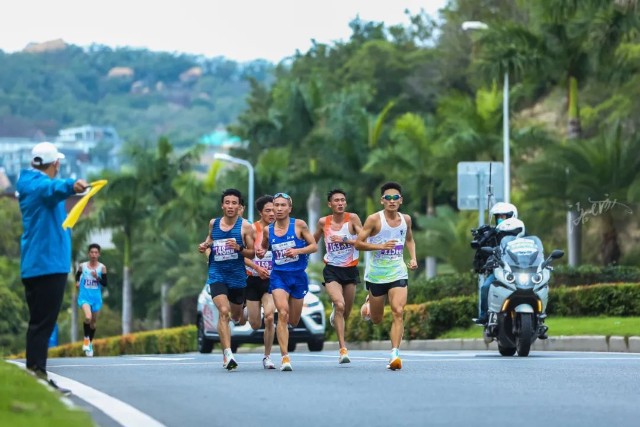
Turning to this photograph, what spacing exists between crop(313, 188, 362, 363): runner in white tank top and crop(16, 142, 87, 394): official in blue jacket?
18.3ft

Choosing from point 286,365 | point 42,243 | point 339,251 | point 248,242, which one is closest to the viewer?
point 42,243

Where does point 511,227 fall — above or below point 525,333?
above

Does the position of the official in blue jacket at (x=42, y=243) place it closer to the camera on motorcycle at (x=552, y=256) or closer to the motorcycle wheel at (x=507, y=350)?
the motorcycle wheel at (x=507, y=350)

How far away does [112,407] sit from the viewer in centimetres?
1212

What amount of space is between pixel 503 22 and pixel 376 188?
26114 millimetres

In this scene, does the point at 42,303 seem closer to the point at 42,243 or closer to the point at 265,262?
the point at 42,243

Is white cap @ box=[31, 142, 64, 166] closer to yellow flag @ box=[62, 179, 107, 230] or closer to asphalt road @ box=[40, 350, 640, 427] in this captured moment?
yellow flag @ box=[62, 179, 107, 230]

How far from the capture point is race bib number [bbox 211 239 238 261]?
59.1 feet

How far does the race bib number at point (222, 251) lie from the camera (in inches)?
709

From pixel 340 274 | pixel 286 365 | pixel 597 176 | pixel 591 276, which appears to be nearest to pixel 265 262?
pixel 340 274

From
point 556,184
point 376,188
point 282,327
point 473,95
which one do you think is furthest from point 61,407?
point 473,95

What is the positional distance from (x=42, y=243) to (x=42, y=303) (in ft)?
1.61

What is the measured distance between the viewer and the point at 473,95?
298ft

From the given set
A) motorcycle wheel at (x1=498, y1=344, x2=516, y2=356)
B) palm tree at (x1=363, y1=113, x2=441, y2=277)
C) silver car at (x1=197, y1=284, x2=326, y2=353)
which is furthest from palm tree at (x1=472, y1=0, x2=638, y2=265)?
motorcycle wheel at (x1=498, y1=344, x2=516, y2=356)
